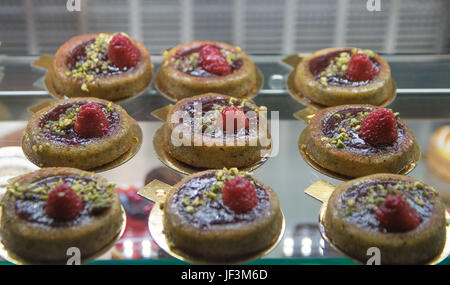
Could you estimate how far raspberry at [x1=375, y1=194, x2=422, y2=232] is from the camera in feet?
6.07

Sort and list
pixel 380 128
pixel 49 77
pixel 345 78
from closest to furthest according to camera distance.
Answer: pixel 380 128, pixel 345 78, pixel 49 77

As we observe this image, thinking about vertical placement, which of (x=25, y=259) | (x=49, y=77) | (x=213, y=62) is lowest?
(x=25, y=259)

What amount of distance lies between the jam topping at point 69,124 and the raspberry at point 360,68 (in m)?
1.10

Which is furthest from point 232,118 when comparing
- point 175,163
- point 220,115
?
point 175,163

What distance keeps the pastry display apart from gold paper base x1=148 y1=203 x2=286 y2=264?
69 cm

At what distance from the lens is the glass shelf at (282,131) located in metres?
1.97

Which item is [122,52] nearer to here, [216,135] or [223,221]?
[216,135]

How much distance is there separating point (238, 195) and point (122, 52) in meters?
1.12

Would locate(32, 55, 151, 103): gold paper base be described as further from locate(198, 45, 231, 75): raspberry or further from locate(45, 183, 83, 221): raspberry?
locate(45, 183, 83, 221): raspberry

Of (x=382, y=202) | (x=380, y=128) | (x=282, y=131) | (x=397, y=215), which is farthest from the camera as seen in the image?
(x=282, y=131)

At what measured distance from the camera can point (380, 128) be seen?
2258 mm

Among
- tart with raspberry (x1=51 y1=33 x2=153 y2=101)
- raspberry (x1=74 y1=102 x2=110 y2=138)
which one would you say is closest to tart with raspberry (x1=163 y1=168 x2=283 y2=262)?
raspberry (x1=74 y1=102 x2=110 y2=138)
